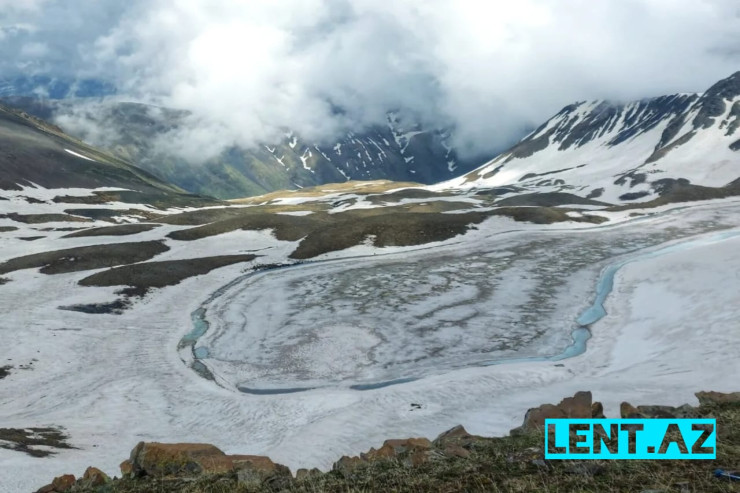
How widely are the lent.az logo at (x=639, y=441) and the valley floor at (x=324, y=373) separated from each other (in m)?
7.44

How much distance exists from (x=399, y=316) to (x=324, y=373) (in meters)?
10.6

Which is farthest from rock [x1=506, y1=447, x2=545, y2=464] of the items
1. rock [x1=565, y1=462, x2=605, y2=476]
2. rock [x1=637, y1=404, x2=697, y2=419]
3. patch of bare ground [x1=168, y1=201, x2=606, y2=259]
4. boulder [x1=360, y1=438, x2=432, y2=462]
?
patch of bare ground [x1=168, y1=201, x2=606, y2=259]

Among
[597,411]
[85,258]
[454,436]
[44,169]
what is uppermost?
[44,169]

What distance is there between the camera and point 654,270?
1731 inches

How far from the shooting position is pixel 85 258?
2265 inches

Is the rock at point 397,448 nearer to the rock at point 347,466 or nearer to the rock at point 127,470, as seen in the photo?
the rock at point 347,466

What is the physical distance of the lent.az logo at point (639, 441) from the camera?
8823 millimetres

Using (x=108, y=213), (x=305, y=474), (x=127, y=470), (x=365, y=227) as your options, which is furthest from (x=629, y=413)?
(x=108, y=213)

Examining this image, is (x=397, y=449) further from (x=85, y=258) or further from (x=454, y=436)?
(x=85, y=258)

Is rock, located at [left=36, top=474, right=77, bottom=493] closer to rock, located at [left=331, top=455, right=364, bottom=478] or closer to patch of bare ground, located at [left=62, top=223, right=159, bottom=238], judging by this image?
rock, located at [left=331, top=455, right=364, bottom=478]

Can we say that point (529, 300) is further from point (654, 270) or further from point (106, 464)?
point (106, 464)

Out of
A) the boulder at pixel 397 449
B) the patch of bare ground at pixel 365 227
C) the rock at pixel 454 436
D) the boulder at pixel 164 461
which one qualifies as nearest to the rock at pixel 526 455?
the boulder at pixel 397 449

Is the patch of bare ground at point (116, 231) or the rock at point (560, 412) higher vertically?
the patch of bare ground at point (116, 231)

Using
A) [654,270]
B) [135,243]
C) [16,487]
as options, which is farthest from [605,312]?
[135,243]
